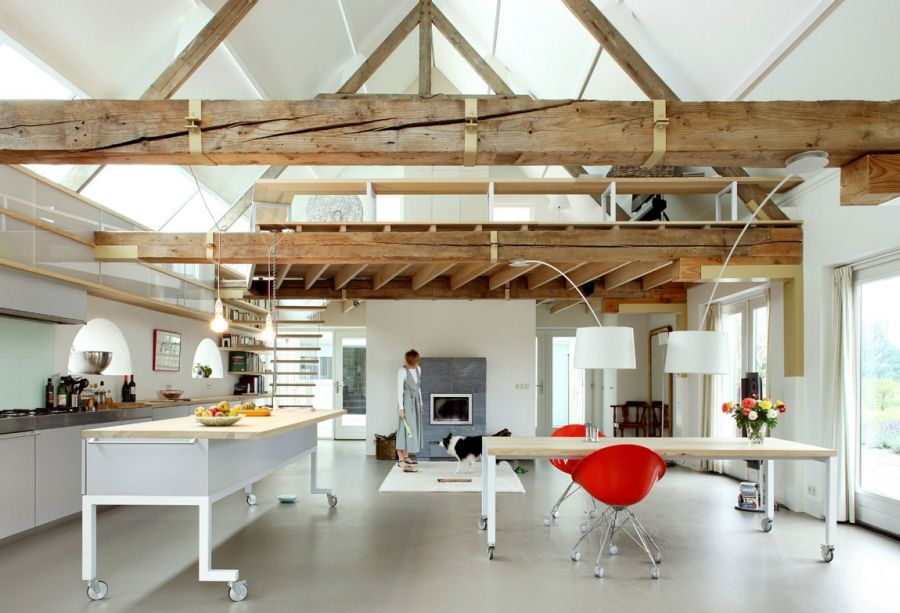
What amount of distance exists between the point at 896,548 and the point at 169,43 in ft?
25.2

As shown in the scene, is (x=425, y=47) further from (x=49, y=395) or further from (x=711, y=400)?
(x=711, y=400)

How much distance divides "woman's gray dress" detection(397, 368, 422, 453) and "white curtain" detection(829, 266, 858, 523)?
4.89 m

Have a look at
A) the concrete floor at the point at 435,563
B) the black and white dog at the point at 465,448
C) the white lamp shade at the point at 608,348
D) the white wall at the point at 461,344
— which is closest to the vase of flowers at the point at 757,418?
the concrete floor at the point at 435,563

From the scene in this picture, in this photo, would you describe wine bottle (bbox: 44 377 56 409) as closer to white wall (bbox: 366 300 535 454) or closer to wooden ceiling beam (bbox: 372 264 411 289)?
wooden ceiling beam (bbox: 372 264 411 289)

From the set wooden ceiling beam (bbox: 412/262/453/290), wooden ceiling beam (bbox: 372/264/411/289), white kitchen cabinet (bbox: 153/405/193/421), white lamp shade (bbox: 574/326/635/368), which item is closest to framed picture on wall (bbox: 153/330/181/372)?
white kitchen cabinet (bbox: 153/405/193/421)

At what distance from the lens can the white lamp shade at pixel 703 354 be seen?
498 centimetres

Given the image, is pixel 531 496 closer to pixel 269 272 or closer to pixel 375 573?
pixel 375 573

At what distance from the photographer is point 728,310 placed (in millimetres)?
8922

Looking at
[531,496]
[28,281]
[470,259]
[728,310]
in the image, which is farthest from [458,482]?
[28,281]

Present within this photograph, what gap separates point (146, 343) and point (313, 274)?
82.3 inches

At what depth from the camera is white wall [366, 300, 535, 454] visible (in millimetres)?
10406

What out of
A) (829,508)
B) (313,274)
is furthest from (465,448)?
(829,508)

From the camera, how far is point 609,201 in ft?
24.6

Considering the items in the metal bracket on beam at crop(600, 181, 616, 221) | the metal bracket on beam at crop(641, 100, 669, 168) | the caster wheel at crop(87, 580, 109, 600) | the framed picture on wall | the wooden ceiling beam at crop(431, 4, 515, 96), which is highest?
the wooden ceiling beam at crop(431, 4, 515, 96)
